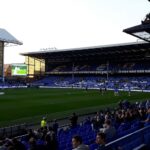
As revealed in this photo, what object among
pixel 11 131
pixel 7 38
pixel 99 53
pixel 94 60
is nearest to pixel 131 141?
pixel 11 131

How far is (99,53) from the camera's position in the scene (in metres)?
87.6

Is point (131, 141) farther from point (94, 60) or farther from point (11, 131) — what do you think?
point (94, 60)

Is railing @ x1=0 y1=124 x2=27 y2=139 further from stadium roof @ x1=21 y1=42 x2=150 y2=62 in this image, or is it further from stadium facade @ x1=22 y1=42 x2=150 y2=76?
stadium facade @ x1=22 y1=42 x2=150 y2=76

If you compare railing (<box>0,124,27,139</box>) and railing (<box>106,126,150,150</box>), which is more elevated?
railing (<box>106,126,150,150</box>)

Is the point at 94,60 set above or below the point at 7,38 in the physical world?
below

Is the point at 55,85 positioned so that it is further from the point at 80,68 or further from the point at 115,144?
the point at 115,144

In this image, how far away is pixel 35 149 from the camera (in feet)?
25.7

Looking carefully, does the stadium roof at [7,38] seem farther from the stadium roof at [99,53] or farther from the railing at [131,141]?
the railing at [131,141]

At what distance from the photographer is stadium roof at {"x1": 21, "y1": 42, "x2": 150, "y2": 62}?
257 ft

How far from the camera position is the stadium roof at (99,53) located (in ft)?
257

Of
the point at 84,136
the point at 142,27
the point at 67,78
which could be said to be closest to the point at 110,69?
the point at 67,78

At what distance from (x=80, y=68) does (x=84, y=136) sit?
3380 inches

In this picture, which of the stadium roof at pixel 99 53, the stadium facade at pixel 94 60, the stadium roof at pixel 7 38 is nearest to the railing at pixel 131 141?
the stadium roof at pixel 99 53

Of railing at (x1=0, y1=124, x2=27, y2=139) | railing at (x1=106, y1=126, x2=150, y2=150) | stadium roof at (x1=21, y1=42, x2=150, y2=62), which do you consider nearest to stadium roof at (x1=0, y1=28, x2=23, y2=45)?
stadium roof at (x1=21, y1=42, x2=150, y2=62)
